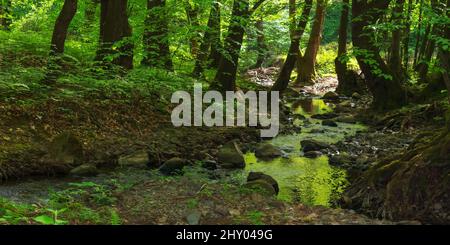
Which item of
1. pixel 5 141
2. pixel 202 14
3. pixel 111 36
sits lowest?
pixel 5 141

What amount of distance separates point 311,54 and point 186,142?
59.1 ft

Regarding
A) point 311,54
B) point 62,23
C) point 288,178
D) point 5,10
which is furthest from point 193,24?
point 311,54

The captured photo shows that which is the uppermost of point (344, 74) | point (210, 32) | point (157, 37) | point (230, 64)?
point (210, 32)

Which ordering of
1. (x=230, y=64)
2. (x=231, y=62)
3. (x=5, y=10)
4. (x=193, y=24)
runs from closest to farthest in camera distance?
(x=193, y=24), (x=231, y=62), (x=230, y=64), (x=5, y=10)

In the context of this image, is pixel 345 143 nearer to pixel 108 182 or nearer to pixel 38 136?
pixel 108 182

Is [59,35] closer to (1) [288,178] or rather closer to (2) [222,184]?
(2) [222,184]

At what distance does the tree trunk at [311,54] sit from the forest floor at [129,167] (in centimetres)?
1307

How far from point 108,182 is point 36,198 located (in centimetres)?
144

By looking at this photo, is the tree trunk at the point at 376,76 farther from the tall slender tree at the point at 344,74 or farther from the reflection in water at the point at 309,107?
the tall slender tree at the point at 344,74

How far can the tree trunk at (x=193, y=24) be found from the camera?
11.6 metres

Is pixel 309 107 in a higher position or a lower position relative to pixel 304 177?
higher

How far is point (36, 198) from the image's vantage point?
295 inches

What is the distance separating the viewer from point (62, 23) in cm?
1180
